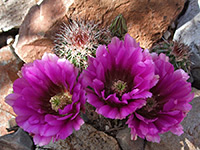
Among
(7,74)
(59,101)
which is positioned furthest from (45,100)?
(7,74)

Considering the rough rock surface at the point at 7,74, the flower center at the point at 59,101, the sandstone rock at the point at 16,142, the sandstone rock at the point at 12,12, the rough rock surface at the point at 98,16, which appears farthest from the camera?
the sandstone rock at the point at 12,12

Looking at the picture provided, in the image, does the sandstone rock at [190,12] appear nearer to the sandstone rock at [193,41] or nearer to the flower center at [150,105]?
the sandstone rock at [193,41]

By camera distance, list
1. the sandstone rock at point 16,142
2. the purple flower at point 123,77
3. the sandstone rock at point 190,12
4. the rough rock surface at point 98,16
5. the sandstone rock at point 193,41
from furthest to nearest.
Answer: the sandstone rock at point 190,12
the sandstone rock at point 193,41
the rough rock surface at point 98,16
the sandstone rock at point 16,142
the purple flower at point 123,77

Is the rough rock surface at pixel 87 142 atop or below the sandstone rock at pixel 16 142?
below

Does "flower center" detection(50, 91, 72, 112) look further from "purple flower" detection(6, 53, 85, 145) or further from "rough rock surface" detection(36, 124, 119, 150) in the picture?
"rough rock surface" detection(36, 124, 119, 150)

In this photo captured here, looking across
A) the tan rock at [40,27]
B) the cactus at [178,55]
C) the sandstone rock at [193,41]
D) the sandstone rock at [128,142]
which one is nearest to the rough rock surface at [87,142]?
the sandstone rock at [128,142]

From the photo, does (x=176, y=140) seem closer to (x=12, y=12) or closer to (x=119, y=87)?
(x=119, y=87)
